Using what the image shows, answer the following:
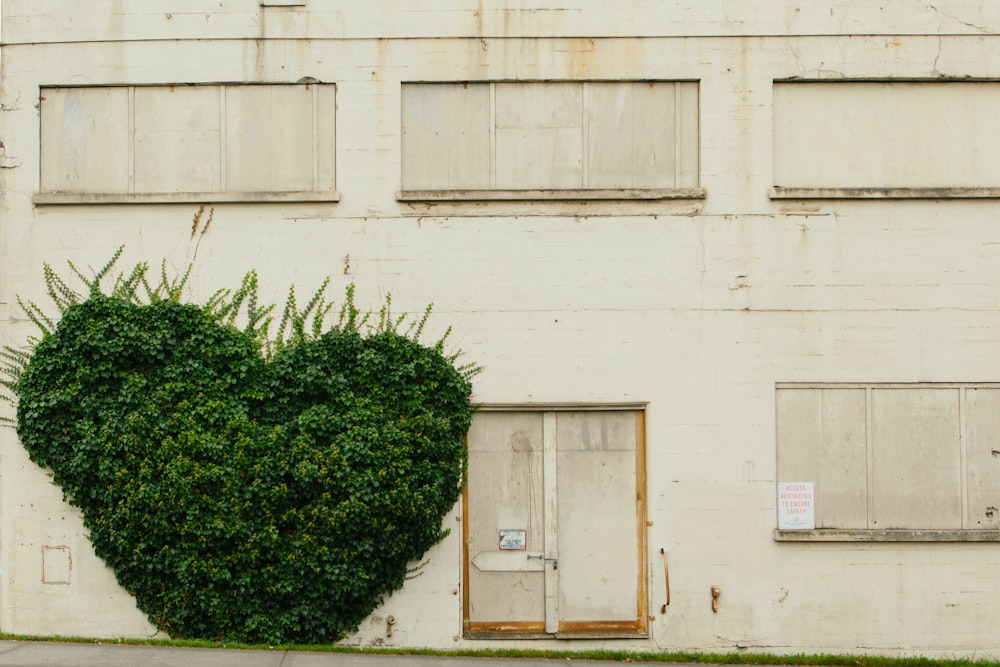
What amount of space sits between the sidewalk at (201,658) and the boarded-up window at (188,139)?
4.75 m

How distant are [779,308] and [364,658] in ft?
18.5

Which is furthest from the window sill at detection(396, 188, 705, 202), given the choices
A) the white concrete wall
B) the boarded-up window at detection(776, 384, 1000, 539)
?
the boarded-up window at detection(776, 384, 1000, 539)

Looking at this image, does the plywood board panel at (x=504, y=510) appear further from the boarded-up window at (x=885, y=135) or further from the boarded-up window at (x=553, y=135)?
the boarded-up window at (x=885, y=135)

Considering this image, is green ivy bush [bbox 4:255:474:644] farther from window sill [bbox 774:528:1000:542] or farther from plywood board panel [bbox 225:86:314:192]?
window sill [bbox 774:528:1000:542]

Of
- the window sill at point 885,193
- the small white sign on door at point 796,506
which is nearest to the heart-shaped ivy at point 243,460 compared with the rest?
the small white sign on door at point 796,506

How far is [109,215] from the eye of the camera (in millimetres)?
11211

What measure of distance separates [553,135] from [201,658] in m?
6.41

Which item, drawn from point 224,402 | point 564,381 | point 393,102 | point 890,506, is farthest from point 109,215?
point 890,506

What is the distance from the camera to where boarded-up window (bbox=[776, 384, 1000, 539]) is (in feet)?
36.4

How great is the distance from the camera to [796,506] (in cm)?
1104

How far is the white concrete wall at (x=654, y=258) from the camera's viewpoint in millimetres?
10977

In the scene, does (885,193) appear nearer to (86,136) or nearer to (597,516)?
(597,516)

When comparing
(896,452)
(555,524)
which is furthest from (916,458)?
(555,524)

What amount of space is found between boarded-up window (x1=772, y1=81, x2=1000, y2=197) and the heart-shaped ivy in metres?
4.54
